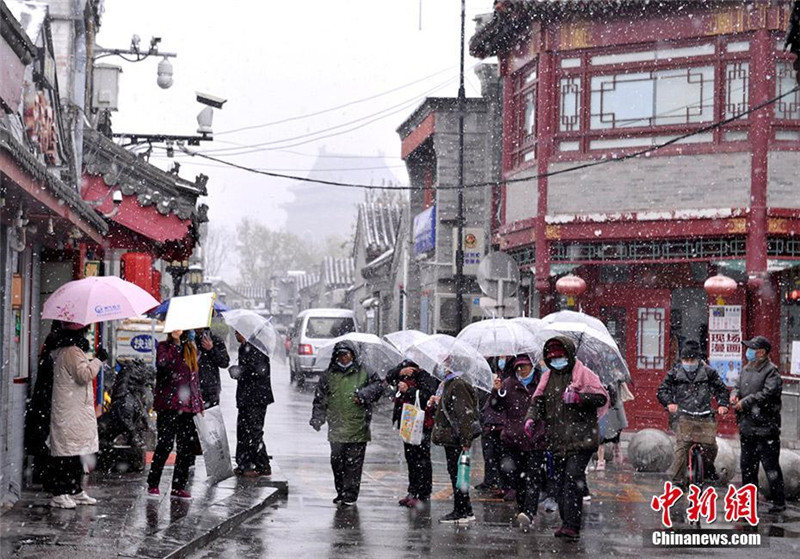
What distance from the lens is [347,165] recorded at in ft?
620

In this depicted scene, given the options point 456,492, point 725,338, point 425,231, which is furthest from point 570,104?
point 456,492

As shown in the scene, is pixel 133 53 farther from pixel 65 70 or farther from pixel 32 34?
pixel 32 34

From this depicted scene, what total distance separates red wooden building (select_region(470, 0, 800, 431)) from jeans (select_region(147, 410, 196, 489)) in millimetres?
12864

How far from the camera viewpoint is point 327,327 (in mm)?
37750

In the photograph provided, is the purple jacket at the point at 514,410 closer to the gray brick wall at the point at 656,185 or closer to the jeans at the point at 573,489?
the jeans at the point at 573,489

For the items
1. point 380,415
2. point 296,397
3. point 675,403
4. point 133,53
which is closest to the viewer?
point 675,403

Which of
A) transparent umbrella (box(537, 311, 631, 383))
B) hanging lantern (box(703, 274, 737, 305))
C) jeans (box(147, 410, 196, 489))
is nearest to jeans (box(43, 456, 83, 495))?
jeans (box(147, 410, 196, 489))

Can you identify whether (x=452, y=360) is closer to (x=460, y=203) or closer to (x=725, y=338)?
(x=725, y=338)

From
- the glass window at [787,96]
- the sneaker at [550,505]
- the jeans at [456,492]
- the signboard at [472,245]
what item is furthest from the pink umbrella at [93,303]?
the signboard at [472,245]

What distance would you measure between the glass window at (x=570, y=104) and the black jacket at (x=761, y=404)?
11451mm

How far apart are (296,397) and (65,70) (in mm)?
15992

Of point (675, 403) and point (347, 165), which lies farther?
point (347, 165)

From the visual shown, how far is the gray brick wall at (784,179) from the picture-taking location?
904 inches

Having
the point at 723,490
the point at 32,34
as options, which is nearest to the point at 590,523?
the point at 723,490
